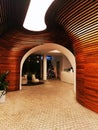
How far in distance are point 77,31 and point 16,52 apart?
467 centimetres

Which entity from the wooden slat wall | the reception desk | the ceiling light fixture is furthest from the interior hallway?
the reception desk

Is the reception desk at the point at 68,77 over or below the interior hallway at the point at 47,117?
over

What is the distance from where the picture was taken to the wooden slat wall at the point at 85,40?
10.3 ft

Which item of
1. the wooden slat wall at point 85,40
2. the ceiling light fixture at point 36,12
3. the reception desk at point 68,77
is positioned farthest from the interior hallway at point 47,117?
the reception desk at point 68,77

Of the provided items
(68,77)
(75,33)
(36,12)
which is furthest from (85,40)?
(68,77)

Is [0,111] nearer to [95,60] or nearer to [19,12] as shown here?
[19,12]

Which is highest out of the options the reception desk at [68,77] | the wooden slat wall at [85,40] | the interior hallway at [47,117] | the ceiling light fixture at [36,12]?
the ceiling light fixture at [36,12]

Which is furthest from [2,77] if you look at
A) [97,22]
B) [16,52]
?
[97,22]

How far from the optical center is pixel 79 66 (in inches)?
217

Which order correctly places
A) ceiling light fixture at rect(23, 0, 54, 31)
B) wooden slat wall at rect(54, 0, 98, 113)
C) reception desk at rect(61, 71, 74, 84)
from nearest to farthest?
1. wooden slat wall at rect(54, 0, 98, 113)
2. ceiling light fixture at rect(23, 0, 54, 31)
3. reception desk at rect(61, 71, 74, 84)

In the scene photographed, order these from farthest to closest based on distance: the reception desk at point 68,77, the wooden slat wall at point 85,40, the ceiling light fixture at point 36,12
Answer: the reception desk at point 68,77 < the ceiling light fixture at point 36,12 < the wooden slat wall at point 85,40

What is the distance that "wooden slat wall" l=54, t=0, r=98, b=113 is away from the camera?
10.3 ft

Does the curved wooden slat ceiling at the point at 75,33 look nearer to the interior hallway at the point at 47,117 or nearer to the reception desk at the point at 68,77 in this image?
the interior hallway at the point at 47,117

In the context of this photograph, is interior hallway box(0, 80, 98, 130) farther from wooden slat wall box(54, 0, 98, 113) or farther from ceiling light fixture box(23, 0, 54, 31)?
ceiling light fixture box(23, 0, 54, 31)
